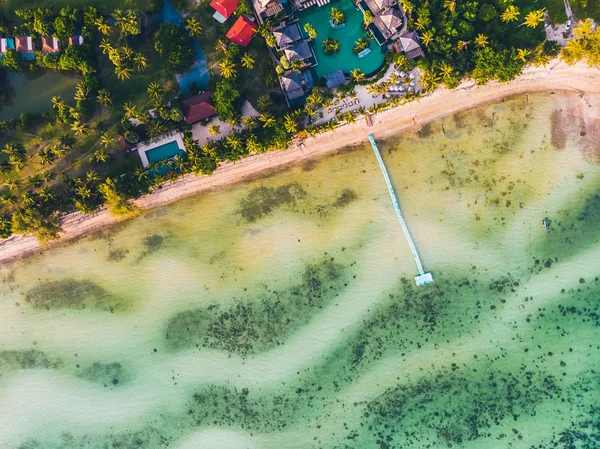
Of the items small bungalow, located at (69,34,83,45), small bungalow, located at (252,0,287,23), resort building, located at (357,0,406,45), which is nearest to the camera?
small bungalow, located at (252,0,287,23)

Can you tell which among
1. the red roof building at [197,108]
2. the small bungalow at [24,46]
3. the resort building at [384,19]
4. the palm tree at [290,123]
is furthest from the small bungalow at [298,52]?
the small bungalow at [24,46]

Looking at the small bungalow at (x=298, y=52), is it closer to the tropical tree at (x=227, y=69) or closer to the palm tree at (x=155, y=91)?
the tropical tree at (x=227, y=69)

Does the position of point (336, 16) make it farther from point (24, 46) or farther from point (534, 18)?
point (24, 46)

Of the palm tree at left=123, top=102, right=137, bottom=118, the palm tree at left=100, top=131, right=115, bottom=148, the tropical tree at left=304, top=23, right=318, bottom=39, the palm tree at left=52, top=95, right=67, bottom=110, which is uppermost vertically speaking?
the palm tree at left=52, top=95, right=67, bottom=110

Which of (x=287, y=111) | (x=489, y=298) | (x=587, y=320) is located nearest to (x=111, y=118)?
(x=287, y=111)

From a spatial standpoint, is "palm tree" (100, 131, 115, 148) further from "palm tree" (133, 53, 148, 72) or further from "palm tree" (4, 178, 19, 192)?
"palm tree" (4, 178, 19, 192)

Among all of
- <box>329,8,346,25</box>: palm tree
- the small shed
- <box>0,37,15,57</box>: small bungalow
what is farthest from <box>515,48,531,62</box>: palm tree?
<box>0,37,15,57</box>: small bungalow
